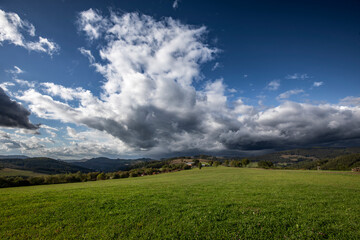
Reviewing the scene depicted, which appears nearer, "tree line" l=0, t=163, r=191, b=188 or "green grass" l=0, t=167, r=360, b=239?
"green grass" l=0, t=167, r=360, b=239

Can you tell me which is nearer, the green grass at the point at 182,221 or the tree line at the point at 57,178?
the green grass at the point at 182,221

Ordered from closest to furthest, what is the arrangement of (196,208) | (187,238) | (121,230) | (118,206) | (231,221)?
(187,238)
(121,230)
(231,221)
(196,208)
(118,206)

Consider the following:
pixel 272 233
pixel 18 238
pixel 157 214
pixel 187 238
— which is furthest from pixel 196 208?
pixel 18 238

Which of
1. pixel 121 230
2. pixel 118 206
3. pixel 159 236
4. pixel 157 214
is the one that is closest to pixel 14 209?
pixel 118 206

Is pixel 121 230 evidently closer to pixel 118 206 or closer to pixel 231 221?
pixel 118 206

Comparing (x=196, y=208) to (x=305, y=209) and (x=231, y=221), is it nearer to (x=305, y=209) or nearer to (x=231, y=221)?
(x=231, y=221)

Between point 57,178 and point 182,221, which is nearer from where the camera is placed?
point 182,221

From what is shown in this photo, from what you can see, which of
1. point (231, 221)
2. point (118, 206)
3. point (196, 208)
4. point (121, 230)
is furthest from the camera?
point (118, 206)

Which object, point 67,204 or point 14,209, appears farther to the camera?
point 67,204

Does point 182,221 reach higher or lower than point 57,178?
higher

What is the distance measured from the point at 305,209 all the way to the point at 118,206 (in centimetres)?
1731

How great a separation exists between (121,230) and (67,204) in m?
9.61

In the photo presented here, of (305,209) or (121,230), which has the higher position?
(121,230)

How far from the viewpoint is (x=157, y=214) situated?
13.1m
